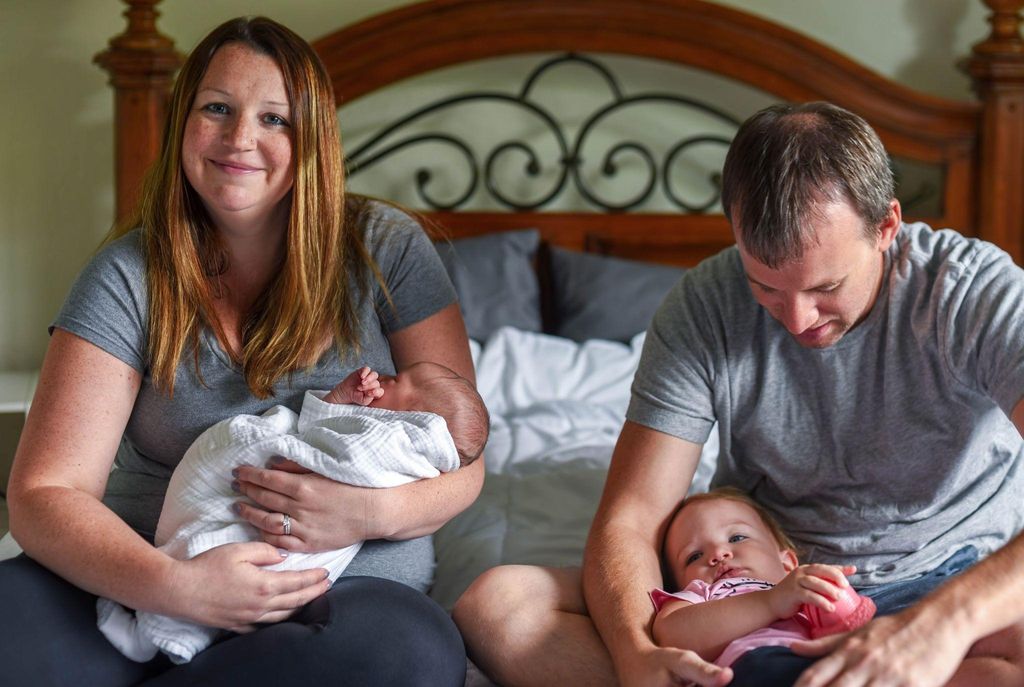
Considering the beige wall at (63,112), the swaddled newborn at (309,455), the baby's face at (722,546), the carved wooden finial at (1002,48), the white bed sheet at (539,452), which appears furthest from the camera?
the beige wall at (63,112)

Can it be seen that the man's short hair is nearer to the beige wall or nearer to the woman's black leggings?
the woman's black leggings

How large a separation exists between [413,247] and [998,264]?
826 millimetres

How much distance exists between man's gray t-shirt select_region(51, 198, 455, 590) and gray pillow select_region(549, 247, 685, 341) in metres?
1.11

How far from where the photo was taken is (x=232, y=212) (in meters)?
1.72

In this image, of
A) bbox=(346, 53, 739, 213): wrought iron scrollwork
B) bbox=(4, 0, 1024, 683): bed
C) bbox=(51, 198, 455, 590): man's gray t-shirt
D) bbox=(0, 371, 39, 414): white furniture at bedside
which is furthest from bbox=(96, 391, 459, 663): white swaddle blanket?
bbox=(346, 53, 739, 213): wrought iron scrollwork

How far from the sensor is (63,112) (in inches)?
123

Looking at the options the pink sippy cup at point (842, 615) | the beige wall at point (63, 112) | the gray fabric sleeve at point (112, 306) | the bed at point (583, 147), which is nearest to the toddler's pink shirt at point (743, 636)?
the pink sippy cup at point (842, 615)

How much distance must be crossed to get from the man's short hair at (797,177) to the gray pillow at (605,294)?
50.5 inches

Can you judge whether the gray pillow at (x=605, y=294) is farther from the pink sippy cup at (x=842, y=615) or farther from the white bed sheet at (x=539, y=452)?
the pink sippy cup at (x=842, y=615)

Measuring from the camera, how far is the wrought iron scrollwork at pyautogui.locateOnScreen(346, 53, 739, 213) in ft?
10.4

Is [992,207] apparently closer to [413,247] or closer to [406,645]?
[413,247]

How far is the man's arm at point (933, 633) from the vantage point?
1.23 meters

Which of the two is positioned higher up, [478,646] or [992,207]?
[992,207]

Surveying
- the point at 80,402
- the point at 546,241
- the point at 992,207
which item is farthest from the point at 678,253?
the point at 80,402
